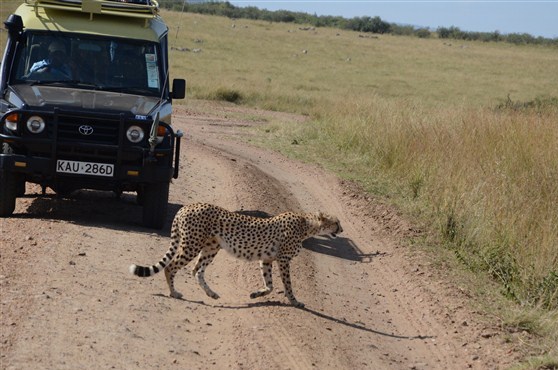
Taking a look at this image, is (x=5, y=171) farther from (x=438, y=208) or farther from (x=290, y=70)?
(x=290, y=70)

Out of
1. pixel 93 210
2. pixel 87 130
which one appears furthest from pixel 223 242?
pixel 93 210

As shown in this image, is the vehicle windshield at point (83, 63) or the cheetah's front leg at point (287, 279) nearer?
the cheetah's front leg at point (287, 279)

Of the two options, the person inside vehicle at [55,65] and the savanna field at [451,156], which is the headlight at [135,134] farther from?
the savanna field at [451,156]

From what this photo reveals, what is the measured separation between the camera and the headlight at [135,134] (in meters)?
9.05

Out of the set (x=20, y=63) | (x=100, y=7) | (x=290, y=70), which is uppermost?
(x=100, y=7)

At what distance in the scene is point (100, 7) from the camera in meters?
9.78

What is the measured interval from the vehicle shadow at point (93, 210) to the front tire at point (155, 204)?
9 cm

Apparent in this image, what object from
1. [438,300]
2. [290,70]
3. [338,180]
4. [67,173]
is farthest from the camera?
[290,70]

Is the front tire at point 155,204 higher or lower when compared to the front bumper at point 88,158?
lower

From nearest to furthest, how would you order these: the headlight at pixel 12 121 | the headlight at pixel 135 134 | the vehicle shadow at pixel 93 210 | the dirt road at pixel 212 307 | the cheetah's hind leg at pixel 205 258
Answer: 1. the dirt road at pixel 212 307
2. the cheetah's hind leg at pixel 205 258
3. the headlight at pixel 12 121
4. the headlight at pixel 135 134
5. the vehicle shadow at pixel 93 210

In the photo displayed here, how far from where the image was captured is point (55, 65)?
9.61 metres

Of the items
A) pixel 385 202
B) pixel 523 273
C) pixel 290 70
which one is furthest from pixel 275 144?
pixel 290 70

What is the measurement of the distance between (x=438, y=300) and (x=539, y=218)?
1.87 metres

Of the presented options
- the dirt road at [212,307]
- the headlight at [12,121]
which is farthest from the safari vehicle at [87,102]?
the dirt road at [212,307]
